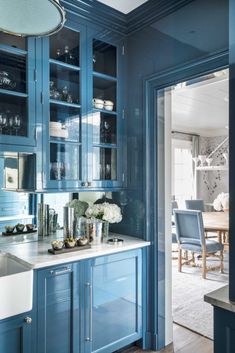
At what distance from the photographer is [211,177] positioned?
7.56 m

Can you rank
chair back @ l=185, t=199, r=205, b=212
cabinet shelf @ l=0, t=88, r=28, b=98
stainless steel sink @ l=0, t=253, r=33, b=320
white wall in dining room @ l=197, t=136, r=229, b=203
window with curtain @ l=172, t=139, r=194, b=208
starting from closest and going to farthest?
stainless steel sink @ l=0, t=253, r=33, b=320
cabinet shelf @ l=0, t=88, r=28, b=98
chair back @ l=185, t=199, r=205, b=212
window with curtain @ l=172, t=139, r=194, b=208
white wall in dining room @ l=197, t=136, r=229, b=203

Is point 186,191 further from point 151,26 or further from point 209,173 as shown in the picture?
point 151,26

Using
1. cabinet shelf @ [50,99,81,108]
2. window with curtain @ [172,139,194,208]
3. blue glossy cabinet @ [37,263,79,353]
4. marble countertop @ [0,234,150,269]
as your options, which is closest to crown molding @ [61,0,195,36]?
cabinet shelf @ [50,99,81,108]

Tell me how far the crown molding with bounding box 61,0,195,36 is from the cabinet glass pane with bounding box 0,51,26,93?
24.3 inches

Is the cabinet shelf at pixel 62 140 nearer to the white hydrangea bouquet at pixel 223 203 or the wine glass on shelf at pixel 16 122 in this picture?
the wine glass on shelf at pixel 16 122

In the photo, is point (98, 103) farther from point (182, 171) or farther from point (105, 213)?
point (182, 171)

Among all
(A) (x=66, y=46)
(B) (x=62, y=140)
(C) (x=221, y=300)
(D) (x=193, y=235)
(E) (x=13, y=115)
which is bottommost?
(D) (x=193, y=235)

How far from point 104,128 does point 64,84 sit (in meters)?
0.50

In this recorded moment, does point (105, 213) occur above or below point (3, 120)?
below

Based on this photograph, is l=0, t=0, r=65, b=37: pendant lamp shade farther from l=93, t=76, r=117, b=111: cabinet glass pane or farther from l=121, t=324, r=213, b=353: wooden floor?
l=121, t=324, r=213, b=353: wooden floor

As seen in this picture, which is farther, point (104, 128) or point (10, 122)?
point (104, 128)

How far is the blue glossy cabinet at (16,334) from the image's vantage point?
1650 millimetres

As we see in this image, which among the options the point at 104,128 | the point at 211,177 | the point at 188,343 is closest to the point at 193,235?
the point at 188,343

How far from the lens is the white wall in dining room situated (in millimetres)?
7371
